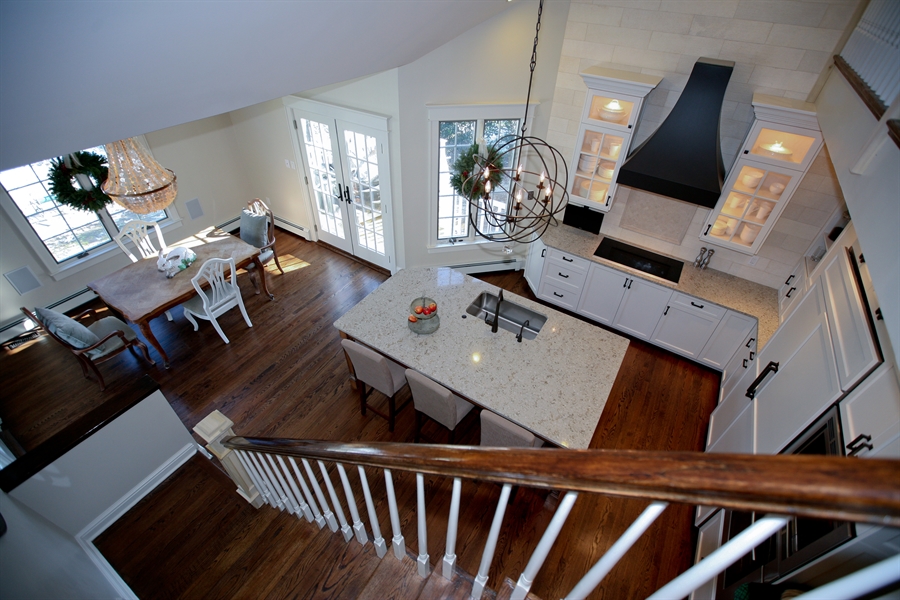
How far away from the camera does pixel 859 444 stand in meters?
1.63

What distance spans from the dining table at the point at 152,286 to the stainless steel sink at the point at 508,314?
9.10ft

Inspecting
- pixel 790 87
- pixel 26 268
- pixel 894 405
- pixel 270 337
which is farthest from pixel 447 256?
pixel 26 268

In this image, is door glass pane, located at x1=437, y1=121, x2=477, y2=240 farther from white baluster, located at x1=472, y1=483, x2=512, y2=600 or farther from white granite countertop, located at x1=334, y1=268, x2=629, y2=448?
white baluster, located at x1=472, y1=483, x2=512, y2=600

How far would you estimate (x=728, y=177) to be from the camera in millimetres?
3537

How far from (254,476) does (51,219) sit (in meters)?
4.41

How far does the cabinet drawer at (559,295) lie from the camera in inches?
184

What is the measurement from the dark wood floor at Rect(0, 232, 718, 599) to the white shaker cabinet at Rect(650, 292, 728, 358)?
0.19m

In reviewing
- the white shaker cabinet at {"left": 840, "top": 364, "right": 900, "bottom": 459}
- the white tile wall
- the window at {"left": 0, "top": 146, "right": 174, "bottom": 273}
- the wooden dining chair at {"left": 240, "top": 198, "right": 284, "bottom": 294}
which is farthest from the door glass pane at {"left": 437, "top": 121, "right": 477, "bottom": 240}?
the white shaker cabinet at {"left": 840, "top": 364, "right": 900, "bottom": 459}

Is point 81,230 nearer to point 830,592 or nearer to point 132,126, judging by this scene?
point 132,126

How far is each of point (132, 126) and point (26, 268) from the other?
4387 millimetres

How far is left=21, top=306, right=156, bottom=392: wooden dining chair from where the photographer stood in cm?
351

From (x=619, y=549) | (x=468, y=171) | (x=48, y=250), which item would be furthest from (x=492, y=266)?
(x=48, y=250)

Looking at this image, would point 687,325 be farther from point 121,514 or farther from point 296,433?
point 121,514

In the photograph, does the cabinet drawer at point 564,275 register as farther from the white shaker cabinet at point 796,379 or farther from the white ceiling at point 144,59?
the white ceiling at point 144,59
